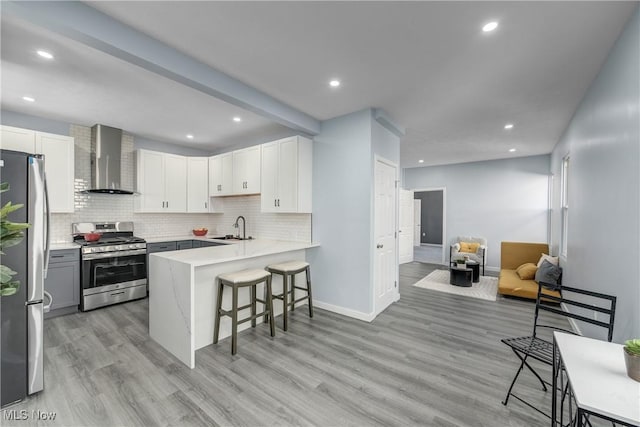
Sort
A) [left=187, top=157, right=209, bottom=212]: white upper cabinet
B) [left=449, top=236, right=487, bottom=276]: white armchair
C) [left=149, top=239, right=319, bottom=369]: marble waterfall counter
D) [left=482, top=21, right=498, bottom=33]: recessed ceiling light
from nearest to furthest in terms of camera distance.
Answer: [left=482, top=21, right=498, bottom=33]: recessed ceiling light, [left=149, top=239, right=319, bottom=369]: marble waterfall counter, [left=187, top=157, right=209, bottom=212]: white upper cabinet, [left=449, top=236, right=487, bottom=276]: white armchair

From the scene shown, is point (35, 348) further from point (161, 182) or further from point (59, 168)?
point (161, 182)

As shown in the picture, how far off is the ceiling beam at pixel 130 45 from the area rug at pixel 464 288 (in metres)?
4.33

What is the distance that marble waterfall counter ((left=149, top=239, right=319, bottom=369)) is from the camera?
8.11 feet

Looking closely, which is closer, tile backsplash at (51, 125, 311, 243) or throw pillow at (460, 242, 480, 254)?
tile backsplash at (51, 125, 311, 243)

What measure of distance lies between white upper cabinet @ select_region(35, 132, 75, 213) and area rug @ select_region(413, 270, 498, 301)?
19.3 feet

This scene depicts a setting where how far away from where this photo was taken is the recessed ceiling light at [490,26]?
1906mm

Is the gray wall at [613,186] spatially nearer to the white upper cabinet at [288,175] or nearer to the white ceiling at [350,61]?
the white ceiling at [350,61]

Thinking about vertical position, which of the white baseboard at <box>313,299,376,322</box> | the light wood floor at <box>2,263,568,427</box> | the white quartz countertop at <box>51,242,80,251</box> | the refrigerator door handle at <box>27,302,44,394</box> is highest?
the white quartz countertop at <box>51,242,80,251</box>

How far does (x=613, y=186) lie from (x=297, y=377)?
2.98m

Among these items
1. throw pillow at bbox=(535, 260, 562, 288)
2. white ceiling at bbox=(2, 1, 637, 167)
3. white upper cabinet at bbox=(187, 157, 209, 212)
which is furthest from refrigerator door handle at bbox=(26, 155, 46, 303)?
throw pillow at bbox=(535, 260, 562, 288)

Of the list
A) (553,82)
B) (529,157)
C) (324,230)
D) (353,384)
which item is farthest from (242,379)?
(529,157)

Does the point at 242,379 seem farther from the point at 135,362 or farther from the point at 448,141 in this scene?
the point at 448,141

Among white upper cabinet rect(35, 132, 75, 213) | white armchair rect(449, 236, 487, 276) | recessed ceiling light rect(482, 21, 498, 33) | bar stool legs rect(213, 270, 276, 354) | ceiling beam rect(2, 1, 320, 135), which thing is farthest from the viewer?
white armchair rect(449, 236, 487, 276)

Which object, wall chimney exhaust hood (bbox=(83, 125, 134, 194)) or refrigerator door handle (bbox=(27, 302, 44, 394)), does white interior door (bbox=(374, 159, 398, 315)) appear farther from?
wall chimney exhaust hood (bbox=(83, 125, 134, 194))
